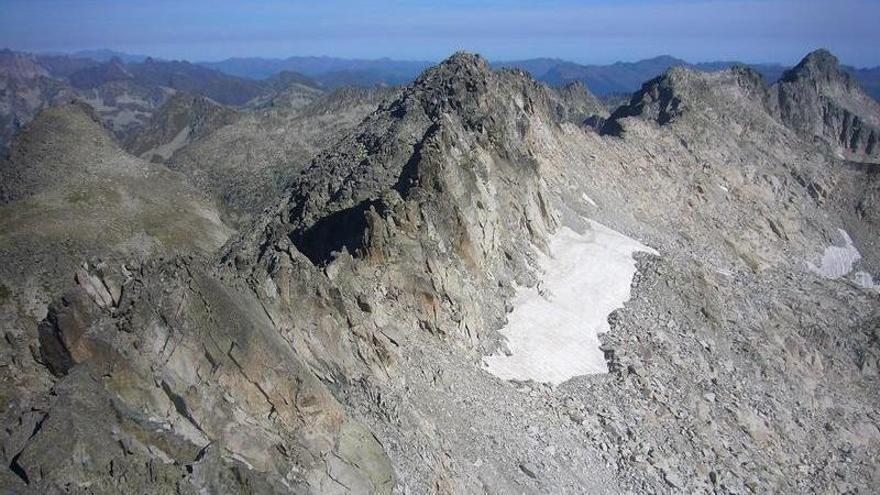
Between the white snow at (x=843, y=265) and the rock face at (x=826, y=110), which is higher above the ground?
the rock face at (x=826, y=110)

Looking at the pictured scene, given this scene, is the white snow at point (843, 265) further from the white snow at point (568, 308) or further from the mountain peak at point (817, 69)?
the mountain peak at point (817, 69)

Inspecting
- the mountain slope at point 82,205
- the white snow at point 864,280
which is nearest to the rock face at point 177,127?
the mountain slope at point 82,205

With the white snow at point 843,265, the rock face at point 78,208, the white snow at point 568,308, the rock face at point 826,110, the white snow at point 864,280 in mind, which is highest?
the rock face at point 826,110

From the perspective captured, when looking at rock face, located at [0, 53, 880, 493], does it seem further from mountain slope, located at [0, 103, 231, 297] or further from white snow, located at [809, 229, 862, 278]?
mountain slope, located at [0, 103, 231, 297]

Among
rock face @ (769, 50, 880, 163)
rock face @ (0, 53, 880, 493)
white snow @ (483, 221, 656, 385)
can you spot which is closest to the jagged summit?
rock face @ (769, 50, 880, 163)

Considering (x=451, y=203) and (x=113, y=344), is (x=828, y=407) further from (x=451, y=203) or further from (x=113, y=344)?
(x=113, y=344)

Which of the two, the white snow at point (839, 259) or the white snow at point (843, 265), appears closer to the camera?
the white snow at point (839, 259)

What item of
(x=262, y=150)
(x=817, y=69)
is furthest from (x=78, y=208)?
(x=817, y=69)
